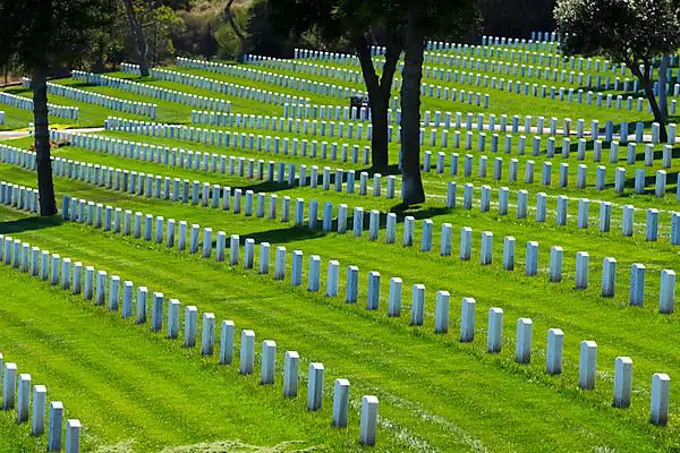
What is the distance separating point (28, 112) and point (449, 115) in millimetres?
30303

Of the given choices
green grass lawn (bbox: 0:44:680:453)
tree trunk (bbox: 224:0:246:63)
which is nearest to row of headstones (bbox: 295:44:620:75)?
tree trunk (bbox: 224:0:246:63)

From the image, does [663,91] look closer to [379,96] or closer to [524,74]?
[379,96]

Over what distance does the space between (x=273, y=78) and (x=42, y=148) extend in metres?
37.4

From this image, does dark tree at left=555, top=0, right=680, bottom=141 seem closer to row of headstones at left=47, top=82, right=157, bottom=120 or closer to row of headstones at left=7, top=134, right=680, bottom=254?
row of headstones at left=7, top=134, right=680, bottom=254

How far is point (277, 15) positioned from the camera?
5250 centimetres

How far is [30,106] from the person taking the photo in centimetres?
8369

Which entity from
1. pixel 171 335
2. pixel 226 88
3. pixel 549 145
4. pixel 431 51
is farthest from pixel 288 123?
pixel 171 335

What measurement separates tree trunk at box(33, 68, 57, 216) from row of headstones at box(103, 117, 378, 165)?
9940mm

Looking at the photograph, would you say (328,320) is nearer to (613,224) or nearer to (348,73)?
(613,224)

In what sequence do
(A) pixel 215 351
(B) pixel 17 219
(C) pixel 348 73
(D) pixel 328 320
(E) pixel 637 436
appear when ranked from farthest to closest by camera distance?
(C) pixel 348 73, (B) pixel 17 219, (D) pixel 328 320, (A) pixel 215 351, (E) pixel 637 436

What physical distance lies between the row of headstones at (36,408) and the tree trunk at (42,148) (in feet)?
75.9


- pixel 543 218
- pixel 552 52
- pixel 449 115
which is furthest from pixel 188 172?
pixel 552 52

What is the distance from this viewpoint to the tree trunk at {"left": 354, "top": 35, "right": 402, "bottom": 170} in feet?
166

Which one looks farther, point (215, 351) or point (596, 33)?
point (596, 33)
